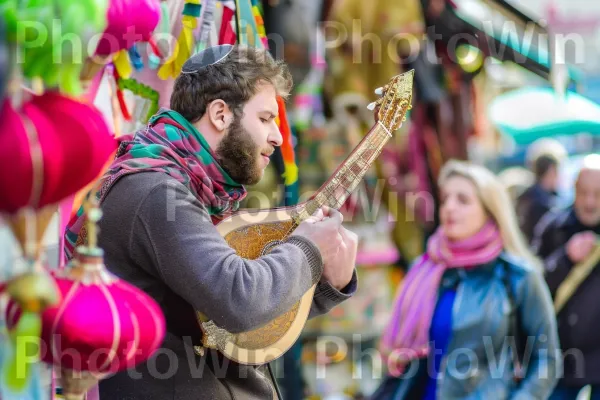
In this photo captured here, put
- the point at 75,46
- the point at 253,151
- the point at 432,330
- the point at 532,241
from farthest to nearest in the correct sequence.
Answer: the point at 532,241 < the point at 432,330 < the point at 253,151 < the point at 75,46

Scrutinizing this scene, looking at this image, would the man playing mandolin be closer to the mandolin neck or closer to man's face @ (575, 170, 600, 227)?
the mandolin neck

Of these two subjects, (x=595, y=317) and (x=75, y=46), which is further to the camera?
(x=595, y=317)

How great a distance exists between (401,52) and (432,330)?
1.55 metres

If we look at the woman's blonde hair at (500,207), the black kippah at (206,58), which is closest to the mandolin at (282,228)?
the black kippah at (206,58)

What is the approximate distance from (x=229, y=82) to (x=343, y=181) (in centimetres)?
38

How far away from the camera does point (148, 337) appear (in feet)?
5.63

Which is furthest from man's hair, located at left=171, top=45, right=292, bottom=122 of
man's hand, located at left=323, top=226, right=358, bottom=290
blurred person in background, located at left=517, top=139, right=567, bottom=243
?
blurred person in background, located at left=517, top=139, right=567, bottom=243

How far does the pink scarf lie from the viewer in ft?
16.4

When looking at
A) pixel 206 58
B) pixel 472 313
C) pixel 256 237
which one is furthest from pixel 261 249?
pixel 472 313

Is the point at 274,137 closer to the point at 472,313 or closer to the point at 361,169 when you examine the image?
the point at 361,169

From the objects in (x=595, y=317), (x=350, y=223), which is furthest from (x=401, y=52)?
(x=595, y=317)

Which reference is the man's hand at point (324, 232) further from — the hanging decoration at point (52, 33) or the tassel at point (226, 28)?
the tassel at point (226, 28)

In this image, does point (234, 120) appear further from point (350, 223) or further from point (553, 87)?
point (553, 87)

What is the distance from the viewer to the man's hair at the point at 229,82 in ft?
7.61
